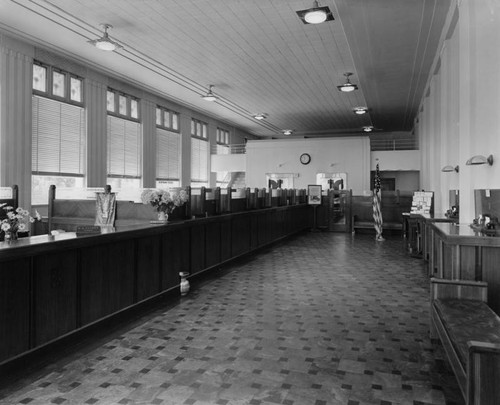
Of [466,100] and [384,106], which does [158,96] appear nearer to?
[384,106]

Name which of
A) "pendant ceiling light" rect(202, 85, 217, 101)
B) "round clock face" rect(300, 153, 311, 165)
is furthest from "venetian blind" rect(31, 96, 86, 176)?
"round clock face" rect(300, 153, 311, 165)

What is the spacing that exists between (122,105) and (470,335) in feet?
38.5

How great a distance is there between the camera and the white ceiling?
667 centimetres

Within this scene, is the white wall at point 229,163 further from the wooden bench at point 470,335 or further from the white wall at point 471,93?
the wooden bench at point 470,335

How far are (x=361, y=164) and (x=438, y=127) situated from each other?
710cm

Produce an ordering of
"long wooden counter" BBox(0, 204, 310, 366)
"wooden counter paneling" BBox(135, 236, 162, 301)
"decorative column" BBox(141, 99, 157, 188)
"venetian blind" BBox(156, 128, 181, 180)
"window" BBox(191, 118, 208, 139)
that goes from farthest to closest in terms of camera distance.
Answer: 1. "window" BBox(191, 118, 208, 139)
2. "venetian blind" BBox(156, 128, 181, 180)
3. "decorative column" BBox(141, 99, 157, 188)
4. "wooden counter paneling" BBox(135, 236, 162, 301)
5. "long wooden counter" BBox(0, 204, 310, 366)

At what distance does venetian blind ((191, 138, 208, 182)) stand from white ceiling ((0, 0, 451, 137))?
3598mm

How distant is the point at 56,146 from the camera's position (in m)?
9.85

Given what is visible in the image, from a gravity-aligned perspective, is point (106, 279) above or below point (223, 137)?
below

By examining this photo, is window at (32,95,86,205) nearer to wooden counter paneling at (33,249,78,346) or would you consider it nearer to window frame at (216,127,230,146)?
wooden counter paneling at (33,249,78,346)

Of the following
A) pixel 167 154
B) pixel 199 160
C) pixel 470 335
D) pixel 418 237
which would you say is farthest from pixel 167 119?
pixel 470 335

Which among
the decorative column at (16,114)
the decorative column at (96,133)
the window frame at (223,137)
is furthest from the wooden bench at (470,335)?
the window frame at (223,137)

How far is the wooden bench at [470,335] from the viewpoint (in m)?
2.06

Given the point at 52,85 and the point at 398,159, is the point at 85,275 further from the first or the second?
the point at 398,159
